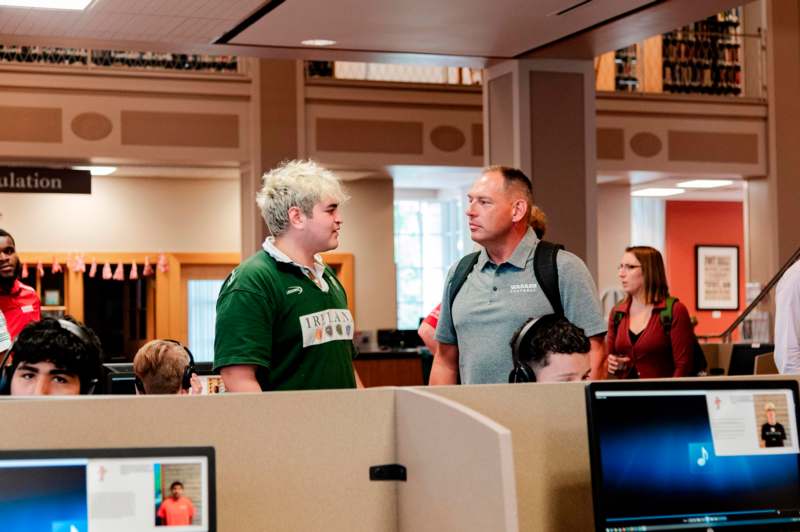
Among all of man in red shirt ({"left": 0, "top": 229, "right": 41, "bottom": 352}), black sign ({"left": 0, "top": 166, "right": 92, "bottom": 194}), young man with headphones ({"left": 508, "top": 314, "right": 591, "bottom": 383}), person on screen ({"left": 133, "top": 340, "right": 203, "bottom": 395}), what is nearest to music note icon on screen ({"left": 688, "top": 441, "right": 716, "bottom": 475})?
young man with headphones ({"left": 508, "top": 314, "right": 591, "bottom": 383})

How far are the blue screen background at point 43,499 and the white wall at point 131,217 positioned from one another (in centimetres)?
1086

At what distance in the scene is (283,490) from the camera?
7.40 feet

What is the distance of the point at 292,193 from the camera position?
11.0ft

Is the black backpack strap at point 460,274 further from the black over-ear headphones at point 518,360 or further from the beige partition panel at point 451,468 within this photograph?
the beige partition panel at point 451,468

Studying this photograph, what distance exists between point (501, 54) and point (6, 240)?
3753mm

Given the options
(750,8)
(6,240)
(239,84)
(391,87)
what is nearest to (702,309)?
(750,8)

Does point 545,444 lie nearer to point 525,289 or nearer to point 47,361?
point 47,361

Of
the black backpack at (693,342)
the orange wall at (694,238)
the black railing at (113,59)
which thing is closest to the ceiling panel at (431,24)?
the black backpack at (693,342)

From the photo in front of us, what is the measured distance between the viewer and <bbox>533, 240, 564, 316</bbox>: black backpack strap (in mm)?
3678

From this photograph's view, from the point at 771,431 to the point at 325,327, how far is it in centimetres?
125

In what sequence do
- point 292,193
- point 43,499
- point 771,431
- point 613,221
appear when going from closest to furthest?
point 43,499, point 771,431, point 292,193, point 613,221

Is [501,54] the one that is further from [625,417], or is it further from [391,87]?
[625,417]

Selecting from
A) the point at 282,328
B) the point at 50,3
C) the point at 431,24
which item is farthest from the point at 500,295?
the point at 50,3

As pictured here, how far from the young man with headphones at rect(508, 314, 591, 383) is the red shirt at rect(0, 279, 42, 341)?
126 inches
